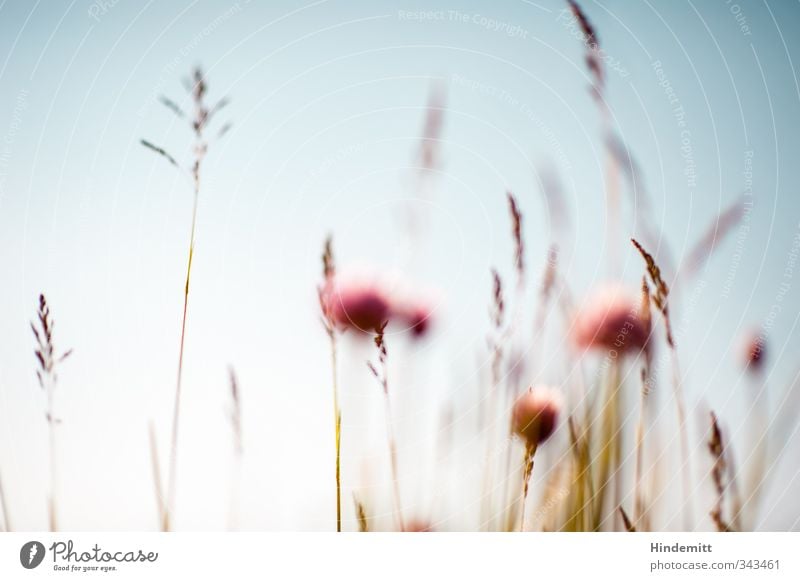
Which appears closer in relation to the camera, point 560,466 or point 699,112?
point 560,466

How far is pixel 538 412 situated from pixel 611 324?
0.12 meters

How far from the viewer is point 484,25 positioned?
65 centimetres

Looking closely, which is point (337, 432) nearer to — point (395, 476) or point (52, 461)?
point (395, 476)

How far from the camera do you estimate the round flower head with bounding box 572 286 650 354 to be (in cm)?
59

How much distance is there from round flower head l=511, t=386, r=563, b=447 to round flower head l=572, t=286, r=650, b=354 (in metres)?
0.07

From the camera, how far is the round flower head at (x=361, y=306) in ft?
1.99

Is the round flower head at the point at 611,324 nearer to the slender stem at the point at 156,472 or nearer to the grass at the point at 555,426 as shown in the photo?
the grass at the point at 555,426

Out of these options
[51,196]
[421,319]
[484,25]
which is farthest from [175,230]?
[484,25]

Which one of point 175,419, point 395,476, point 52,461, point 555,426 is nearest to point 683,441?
point 555,426

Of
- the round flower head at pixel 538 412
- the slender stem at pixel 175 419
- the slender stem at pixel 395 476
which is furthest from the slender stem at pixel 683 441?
the slender stem at pixel 175 419

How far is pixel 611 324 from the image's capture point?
599 mm

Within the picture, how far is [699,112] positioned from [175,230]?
1.80 ft

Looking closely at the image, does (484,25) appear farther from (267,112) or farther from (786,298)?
(786,298)

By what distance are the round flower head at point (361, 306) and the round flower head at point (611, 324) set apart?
19 centimetres
